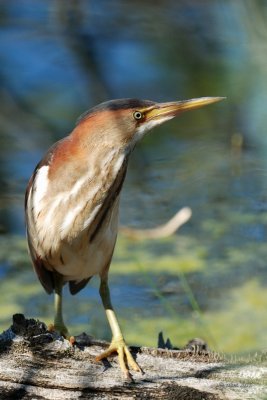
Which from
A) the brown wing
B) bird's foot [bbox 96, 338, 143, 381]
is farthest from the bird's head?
bird's foot [bbox 96, 338, 143, 381]

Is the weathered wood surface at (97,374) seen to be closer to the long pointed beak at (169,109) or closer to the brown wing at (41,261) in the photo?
the brown wing at (41,261)

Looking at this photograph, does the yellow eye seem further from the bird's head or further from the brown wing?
the brown wing

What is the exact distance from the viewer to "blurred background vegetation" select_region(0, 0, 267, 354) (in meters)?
3.43

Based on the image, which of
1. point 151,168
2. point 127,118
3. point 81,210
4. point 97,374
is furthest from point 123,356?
point 151,168

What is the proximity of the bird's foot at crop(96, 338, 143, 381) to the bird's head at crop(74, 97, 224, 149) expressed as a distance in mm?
532

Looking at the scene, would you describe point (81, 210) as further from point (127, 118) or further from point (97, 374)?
point (97, 374)

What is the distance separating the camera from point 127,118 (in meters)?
2.40

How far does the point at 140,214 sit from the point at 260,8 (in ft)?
9.58

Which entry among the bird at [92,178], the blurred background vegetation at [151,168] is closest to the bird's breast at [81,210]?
the bird at [92,178]

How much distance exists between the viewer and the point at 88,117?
2.42 metres

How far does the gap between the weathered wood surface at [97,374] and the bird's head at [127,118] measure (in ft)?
1.78

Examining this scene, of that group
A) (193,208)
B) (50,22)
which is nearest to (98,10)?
(50,22)

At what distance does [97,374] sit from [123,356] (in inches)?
4.3

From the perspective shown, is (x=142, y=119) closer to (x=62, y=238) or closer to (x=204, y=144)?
(x=62, y=238)
